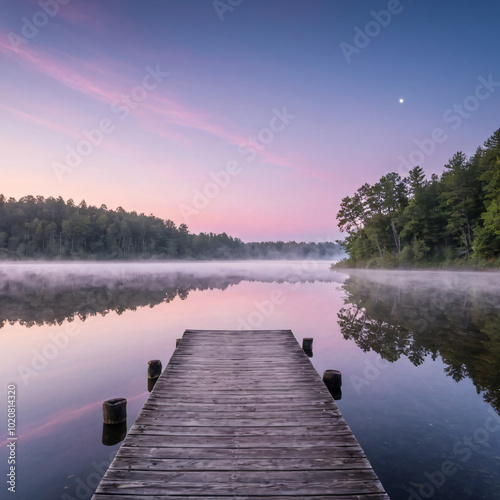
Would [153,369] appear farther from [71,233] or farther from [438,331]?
[71,233]

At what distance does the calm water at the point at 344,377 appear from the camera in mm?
5465

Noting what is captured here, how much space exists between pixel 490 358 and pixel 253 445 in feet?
35.5

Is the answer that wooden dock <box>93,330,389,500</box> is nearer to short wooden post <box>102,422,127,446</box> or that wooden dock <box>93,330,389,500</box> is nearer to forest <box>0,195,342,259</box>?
short wooden post <box>102,422,127,446</box>

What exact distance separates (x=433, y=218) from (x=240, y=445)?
66677 millimetres

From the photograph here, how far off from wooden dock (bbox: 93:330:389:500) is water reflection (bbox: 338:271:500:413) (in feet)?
17.9

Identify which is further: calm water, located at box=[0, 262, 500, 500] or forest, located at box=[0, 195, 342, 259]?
forest, located at box=[0, 195, 342, 259]

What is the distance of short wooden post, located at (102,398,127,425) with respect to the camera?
678cm

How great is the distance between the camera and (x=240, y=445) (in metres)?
4.80

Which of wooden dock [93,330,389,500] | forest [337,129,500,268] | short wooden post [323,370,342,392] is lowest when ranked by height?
short wooden post [323,370,342,392]

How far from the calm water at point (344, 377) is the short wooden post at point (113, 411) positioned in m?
0.43

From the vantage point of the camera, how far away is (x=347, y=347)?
13.3m

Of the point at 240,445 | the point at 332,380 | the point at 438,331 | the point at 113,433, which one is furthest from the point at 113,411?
the point at 438,331

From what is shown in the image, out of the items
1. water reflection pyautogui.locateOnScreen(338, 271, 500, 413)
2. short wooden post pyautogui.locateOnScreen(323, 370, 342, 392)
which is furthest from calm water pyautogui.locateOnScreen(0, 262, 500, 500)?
short wooden post pyautogui.locateOnScreen(323, 370, 342, 392)

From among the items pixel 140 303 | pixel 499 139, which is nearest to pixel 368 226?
pixel 499 139
